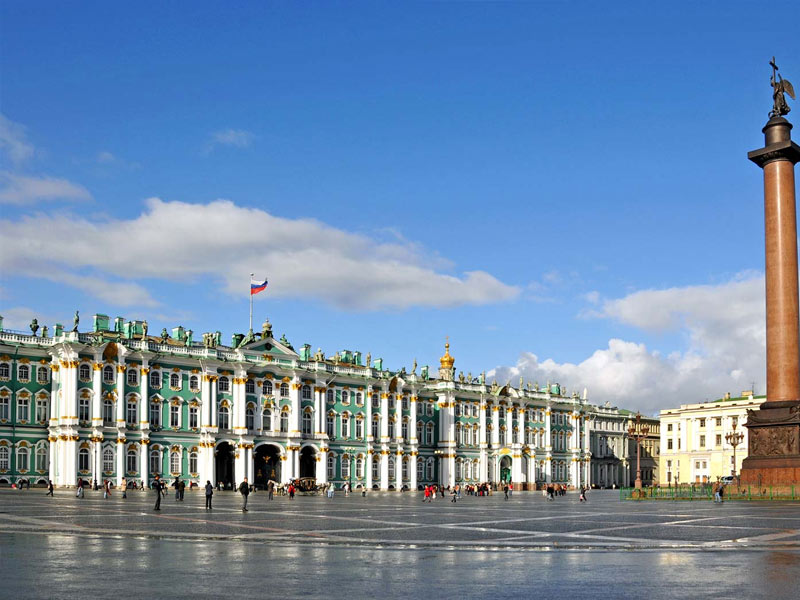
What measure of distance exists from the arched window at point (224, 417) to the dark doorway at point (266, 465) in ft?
15.2

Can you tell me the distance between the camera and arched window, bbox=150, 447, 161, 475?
93.6 m

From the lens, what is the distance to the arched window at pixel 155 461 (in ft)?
307

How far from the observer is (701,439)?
15312 cm

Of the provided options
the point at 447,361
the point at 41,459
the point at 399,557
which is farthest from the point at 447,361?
the point at 399,557

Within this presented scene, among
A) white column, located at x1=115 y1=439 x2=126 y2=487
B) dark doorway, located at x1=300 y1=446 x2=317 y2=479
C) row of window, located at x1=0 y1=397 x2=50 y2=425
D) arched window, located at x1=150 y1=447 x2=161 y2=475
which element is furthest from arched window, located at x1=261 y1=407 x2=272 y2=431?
row of window, located at x1=0 y1=397 x2=50 y2=425

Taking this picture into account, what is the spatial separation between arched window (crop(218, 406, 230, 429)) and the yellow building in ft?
251

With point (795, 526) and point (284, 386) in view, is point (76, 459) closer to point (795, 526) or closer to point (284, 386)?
point (284, 386)

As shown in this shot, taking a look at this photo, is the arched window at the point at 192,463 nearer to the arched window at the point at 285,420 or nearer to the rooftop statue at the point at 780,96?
the arched window at the point at 285,420

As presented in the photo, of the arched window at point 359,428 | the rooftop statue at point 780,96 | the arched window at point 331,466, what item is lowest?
the arched window at point 331,466

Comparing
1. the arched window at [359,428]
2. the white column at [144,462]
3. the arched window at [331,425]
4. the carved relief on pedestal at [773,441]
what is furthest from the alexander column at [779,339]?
the arched window at [359,428]

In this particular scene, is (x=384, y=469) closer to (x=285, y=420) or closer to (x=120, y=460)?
(x=285, y=420)

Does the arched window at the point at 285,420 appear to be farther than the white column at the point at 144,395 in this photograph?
Yes

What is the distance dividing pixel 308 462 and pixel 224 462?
35.8ft

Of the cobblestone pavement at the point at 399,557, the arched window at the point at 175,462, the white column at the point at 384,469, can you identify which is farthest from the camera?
the white column at the point at 384,469
